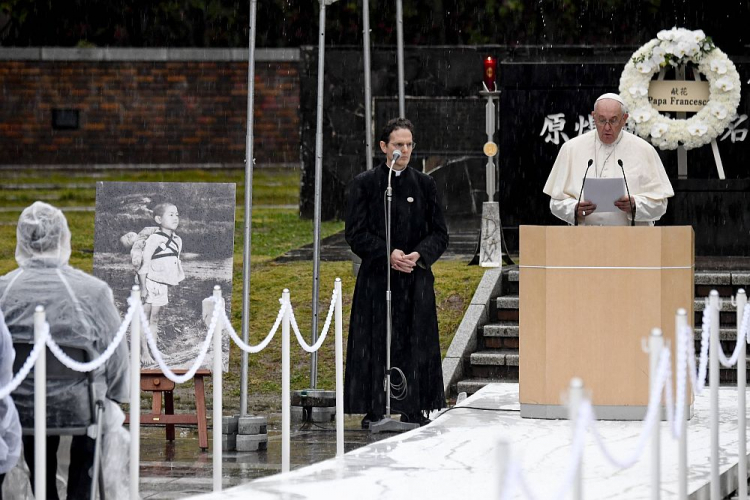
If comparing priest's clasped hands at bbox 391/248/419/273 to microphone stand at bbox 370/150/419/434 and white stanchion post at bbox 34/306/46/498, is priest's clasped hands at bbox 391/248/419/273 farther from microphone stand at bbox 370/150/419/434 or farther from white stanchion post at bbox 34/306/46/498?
white stanchion post at bbox 34/306/46/498

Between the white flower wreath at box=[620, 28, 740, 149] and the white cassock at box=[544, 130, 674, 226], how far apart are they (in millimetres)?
5230

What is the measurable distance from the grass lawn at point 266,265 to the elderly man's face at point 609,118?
3.68 m

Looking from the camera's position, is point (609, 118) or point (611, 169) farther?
point (611, 169)

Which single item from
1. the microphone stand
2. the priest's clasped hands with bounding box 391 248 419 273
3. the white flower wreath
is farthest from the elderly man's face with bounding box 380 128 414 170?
the white flower wreath

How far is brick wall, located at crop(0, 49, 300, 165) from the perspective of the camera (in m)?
22.2

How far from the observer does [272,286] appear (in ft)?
46.0

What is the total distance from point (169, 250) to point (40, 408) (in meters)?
4.16

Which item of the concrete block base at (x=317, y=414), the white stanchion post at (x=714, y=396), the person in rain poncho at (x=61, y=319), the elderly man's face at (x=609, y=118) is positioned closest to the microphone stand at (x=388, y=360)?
the concrete block base at (x=317, y=414)

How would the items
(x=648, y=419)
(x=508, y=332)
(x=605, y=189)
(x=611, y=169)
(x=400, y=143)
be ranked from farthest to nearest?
(x=508, y=332) → (x=400, y=143) → (x=611, y=169) → (x=605, y=189) → (x=648, y=419)

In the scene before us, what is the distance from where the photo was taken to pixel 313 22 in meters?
23.0

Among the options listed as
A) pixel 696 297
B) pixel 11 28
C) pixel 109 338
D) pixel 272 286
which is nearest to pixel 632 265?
pixel 109 338

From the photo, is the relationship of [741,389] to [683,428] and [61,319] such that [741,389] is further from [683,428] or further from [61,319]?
[61,319]

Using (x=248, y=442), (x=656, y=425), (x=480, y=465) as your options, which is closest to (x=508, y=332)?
(x=248, y=442)

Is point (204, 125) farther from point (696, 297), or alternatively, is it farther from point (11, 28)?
point (696, 297)
